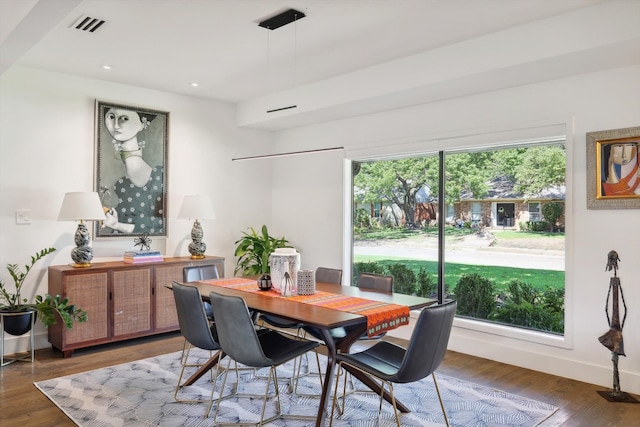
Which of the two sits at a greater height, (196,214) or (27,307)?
(196,214)

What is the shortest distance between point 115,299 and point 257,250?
183 centimetres

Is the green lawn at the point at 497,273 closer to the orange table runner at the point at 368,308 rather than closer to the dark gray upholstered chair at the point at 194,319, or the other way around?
the orange table runner at the point at 368,308

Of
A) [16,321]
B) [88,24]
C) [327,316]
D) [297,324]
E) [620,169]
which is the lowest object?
[16,321]

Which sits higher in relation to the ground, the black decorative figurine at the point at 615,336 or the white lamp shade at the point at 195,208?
the white lamp shade at the point at 195,208

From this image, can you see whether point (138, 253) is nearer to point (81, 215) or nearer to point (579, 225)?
point (81, 215)

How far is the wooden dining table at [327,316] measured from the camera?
2.68 meters

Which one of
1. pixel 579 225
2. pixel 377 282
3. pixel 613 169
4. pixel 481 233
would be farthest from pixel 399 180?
pixel 613 169

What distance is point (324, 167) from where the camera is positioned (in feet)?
19.5

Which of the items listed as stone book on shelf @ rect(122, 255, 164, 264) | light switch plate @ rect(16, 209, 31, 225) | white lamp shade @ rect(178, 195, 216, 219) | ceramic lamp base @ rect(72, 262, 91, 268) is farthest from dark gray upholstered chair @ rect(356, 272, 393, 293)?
light switch plate @ rect(16, 209, 31, 225)

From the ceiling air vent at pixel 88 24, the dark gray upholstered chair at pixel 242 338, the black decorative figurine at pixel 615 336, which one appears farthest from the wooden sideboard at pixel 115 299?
the black decorative figurine at pixel 615 336

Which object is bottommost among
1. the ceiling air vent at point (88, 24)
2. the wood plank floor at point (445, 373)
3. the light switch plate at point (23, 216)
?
the wood plank floor at point (445, 373)

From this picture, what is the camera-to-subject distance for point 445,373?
398 centimetres

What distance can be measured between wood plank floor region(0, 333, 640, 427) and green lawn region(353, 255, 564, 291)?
0.75 m

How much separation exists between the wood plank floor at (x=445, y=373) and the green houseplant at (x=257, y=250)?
1.38 metres
